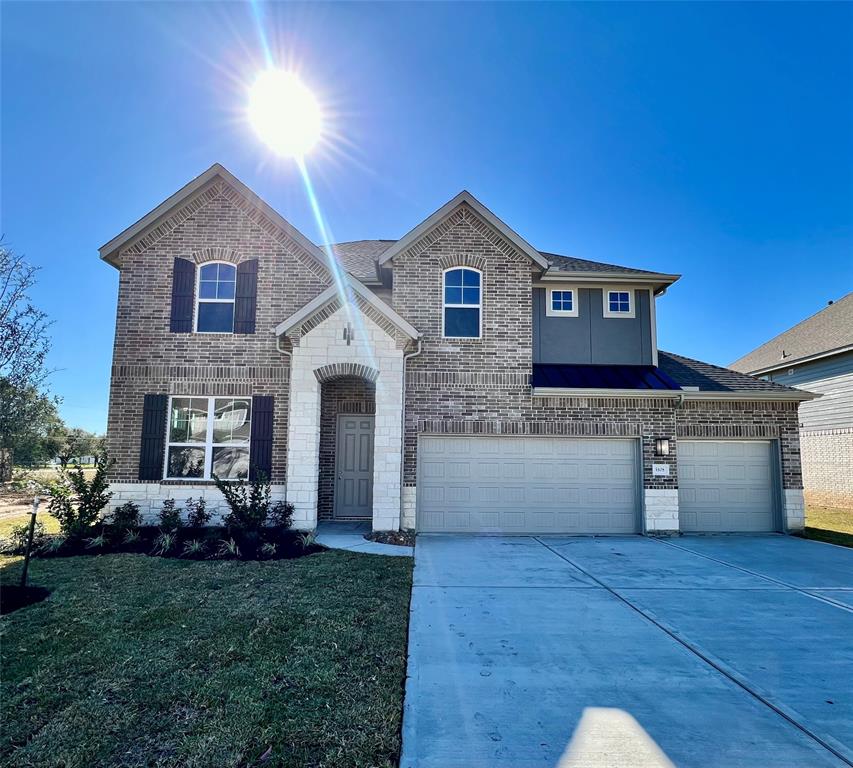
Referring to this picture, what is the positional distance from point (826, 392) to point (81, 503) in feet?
73.6

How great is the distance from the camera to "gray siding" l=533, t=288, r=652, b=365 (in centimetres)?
1187

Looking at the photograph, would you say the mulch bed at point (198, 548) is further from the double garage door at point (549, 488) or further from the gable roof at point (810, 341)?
the gable roof at point (810, 341)

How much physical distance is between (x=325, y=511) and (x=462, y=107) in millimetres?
9886

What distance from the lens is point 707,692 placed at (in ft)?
12.5

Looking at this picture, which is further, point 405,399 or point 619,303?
point 619,303

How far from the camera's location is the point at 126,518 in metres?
9.00

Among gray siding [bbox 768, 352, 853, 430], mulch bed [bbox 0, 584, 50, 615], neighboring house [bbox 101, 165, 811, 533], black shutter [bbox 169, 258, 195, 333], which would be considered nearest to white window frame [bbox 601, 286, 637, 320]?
neighboring house [bbox 101, 165, 811, 533]

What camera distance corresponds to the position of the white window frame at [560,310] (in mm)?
11930

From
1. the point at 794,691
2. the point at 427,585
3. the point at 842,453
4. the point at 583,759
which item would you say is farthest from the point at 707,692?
the point at 842,453

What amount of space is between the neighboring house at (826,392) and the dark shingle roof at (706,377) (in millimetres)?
6471

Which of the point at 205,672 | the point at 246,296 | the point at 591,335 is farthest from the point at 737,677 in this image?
the point at 246,296

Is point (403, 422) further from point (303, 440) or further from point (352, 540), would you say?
point (352, 540)

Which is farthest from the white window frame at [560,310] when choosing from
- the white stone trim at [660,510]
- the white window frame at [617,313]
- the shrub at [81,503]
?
the shrub at [81,503]

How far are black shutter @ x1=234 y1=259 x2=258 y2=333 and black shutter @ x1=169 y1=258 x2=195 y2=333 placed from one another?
3.26 ft
